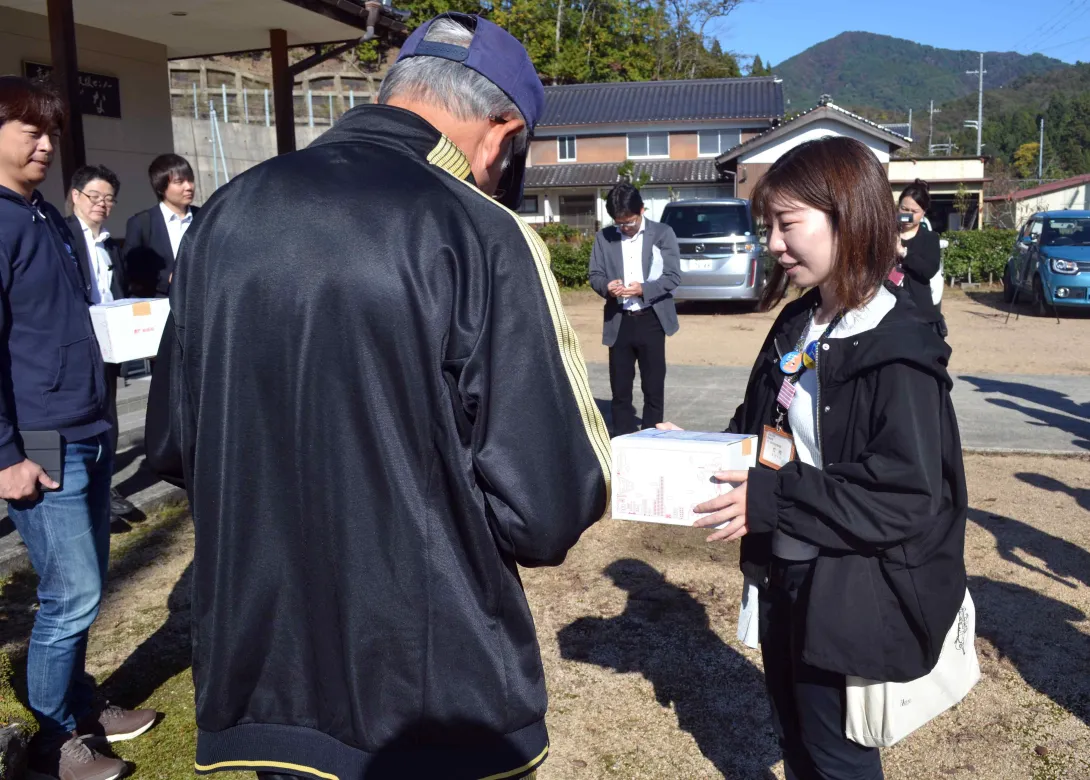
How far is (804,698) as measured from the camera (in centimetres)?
217

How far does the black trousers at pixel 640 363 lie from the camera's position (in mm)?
6477

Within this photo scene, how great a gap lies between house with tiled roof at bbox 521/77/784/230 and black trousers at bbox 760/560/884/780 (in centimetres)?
3764

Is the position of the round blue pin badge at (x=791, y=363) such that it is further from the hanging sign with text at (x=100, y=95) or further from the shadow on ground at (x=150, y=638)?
the hanging sign with text at (x=100, y=95)

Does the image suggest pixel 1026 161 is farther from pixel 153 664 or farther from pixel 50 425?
pixel 50 425

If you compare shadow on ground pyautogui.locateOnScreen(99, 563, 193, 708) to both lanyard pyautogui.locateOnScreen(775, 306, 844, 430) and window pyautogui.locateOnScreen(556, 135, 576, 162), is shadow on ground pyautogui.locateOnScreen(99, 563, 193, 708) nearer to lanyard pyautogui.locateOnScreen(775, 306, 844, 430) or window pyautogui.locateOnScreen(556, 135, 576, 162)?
lanyard pyautogui.locateOnScreen(775, 306, 844, 430)

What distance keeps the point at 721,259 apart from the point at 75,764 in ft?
45.2

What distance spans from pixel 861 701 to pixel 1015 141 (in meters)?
121

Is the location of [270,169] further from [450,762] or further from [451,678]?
[450,762]

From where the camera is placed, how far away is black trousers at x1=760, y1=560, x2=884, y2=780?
2123 millimetres

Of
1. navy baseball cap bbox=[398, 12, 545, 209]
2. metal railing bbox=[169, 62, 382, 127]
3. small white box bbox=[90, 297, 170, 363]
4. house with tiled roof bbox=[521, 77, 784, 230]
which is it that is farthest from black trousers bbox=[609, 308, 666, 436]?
house with tiled roof bbox=[521, 77, 784, 230]

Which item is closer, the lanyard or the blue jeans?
the lanyard

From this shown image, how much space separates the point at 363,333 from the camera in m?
1.43

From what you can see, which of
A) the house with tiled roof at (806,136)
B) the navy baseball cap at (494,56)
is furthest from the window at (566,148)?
the navy baseball cap at (494,56)

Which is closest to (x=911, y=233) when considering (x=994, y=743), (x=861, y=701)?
(x=994, y=743)
